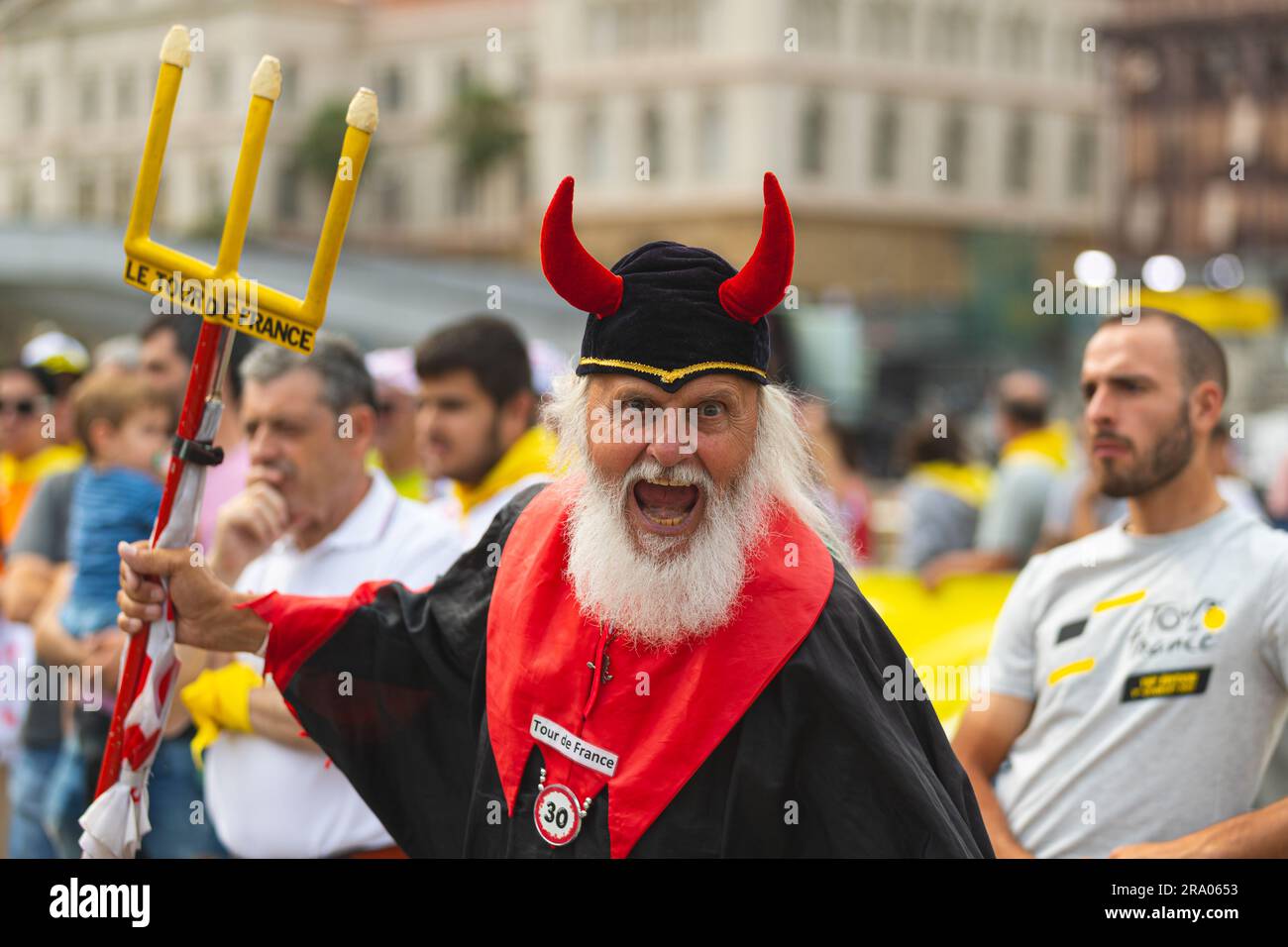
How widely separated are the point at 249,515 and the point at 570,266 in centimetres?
137

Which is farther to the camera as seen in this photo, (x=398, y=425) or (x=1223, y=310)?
(x=1223, y=310)

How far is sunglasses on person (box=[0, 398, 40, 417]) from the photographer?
6.86m

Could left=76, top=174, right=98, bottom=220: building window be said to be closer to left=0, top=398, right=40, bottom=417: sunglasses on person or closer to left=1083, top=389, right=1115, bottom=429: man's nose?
left=0, top=398, right=40, bottom=417: sunglasses on person

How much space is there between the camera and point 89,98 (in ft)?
170

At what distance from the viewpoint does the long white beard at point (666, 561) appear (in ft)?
9.39

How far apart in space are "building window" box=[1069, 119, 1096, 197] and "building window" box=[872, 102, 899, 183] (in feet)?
28.1

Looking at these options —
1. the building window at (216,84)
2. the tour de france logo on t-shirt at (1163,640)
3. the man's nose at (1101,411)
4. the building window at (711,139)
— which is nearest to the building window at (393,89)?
the building window at (216,84)

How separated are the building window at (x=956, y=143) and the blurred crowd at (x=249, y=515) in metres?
56.8

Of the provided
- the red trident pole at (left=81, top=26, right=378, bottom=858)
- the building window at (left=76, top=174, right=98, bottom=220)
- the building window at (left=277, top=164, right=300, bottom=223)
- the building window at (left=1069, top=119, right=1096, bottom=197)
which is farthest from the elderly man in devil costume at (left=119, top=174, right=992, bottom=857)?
the building window at (left=1069, top=119, right=1096, bottom=197)

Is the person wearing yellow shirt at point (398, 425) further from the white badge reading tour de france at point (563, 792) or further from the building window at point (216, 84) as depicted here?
the building window at point (216, 84)

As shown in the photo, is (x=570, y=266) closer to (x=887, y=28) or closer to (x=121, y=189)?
(x=121, y=189)

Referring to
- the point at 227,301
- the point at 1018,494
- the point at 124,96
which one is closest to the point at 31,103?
the point at 124,96
